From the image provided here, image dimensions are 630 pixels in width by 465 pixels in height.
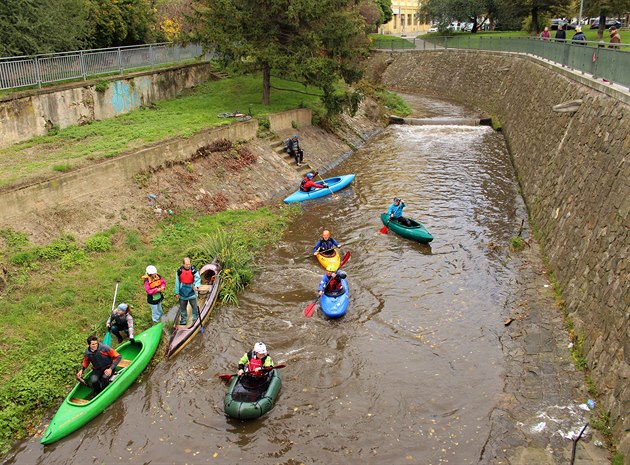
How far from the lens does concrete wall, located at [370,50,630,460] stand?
9.43 metres

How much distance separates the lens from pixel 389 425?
9.43 meters

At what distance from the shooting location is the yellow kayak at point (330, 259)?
50.2ft

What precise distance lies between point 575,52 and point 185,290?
59.1ft

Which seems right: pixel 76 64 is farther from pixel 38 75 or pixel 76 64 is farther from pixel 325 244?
pixel 325 244

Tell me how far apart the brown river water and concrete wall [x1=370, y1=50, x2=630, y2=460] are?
1685 millimetres

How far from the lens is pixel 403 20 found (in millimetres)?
84062

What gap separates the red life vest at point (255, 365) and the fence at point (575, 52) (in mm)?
11926

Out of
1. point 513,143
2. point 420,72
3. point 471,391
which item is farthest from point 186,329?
point 420,72

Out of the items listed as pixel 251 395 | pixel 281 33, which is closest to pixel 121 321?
pixel 251 395

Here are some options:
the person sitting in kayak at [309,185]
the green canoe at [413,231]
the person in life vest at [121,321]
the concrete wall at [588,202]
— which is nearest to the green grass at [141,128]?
the person sitting in kayak at [309,185]

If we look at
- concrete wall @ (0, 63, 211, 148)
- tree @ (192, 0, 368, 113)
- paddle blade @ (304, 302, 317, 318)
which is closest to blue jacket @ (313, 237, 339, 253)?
paddle blade @ (304, 302, 317, 318)

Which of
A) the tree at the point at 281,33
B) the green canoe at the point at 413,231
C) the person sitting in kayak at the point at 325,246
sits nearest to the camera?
Answer: the person sitting in kayak at the point at 325,246

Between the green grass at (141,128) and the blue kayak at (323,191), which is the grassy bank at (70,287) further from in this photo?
the blue kayak at (323,191)

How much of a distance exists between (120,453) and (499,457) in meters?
6.39
